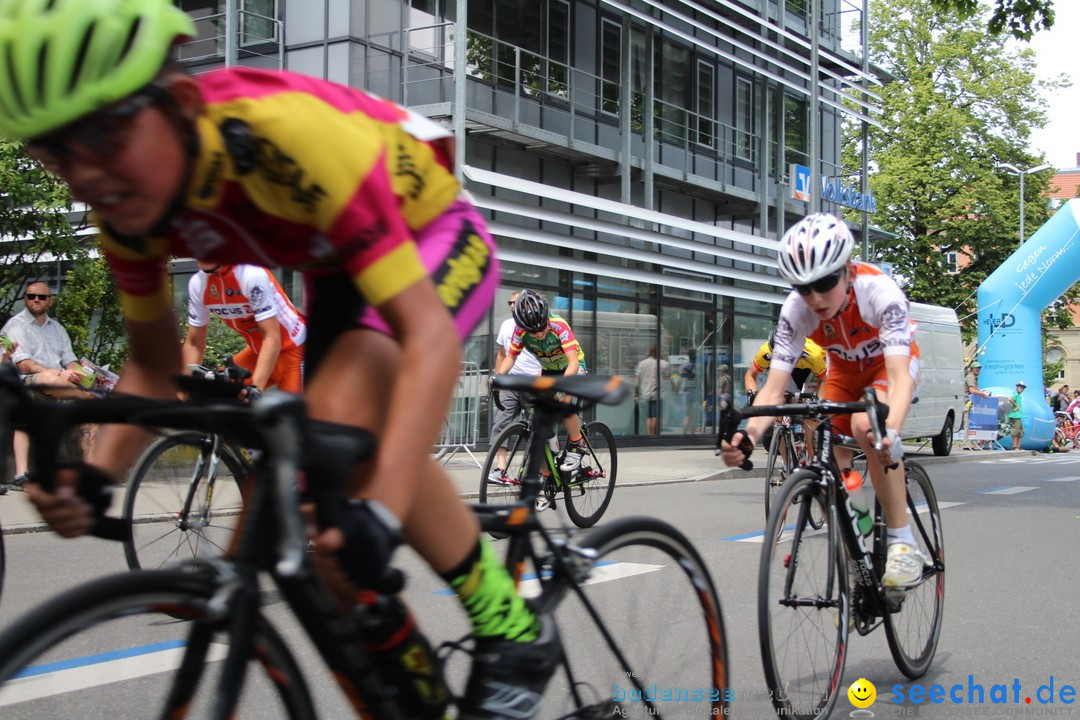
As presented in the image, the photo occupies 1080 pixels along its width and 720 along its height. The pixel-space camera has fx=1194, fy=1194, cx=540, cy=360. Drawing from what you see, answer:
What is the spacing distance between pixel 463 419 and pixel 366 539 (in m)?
10.3

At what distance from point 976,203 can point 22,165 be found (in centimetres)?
3605

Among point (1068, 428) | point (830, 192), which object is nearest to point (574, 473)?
point (830, 192)

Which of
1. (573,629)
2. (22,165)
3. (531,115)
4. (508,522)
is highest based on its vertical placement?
(531,115)

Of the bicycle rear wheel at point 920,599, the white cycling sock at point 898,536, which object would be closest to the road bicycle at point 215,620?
the white cycling sock at point 898,536

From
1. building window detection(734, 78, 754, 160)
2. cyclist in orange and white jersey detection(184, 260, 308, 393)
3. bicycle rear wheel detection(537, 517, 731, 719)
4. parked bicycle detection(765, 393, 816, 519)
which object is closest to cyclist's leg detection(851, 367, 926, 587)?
bicycle rear wheel detection(537, 517, 731, 719)

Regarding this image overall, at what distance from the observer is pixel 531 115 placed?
68.9ft

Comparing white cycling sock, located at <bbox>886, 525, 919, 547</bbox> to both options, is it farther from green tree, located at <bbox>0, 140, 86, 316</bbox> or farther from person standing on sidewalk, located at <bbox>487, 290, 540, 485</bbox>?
green tree, located at <bbox>0, 140, 86, 316</bbox>

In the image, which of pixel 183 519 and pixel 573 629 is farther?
pixel 183 519

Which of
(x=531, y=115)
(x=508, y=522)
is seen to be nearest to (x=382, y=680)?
(x=508, y=522)

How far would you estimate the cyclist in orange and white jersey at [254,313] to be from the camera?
589cm

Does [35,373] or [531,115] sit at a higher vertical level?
[531,115]

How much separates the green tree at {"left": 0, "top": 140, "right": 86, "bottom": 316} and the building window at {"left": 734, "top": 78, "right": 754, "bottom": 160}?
18.2m

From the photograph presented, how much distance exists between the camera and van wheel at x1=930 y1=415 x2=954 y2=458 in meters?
22.6

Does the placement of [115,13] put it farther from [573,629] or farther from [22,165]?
[22,165]
